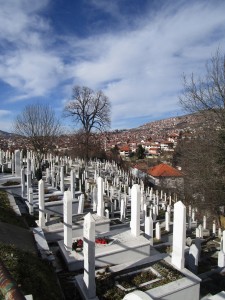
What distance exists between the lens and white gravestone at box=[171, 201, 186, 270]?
5.32 m

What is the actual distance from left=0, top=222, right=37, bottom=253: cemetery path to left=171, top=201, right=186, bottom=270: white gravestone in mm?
3161

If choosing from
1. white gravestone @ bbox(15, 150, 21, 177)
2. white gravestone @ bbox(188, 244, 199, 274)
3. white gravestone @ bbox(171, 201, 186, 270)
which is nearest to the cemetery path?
white gravestone @ bbox(171, 201, 186, 270)

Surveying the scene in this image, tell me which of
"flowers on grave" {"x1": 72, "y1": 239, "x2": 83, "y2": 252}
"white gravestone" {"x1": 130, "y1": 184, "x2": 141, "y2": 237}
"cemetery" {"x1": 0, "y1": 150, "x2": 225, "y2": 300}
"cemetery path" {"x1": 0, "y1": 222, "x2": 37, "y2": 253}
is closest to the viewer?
"cemetery" {"x1": 0, "y1": 150, "x2": 225, "y2": 300}

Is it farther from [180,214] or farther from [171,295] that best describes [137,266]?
[180,214]

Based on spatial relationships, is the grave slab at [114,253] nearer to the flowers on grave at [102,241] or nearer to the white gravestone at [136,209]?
the flowers on grave at [102,241]

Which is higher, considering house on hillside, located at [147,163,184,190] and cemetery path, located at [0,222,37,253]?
cemetery path, located at [0,222,37,253]

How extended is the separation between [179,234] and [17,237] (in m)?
3.73

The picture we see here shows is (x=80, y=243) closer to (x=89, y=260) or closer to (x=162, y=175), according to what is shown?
(x=89, y=260)

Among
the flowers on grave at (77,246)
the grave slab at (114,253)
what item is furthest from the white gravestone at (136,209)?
the flowers on grave at (77,246)

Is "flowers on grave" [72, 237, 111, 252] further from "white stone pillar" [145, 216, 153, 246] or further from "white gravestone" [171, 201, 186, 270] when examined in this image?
"white stone pillar" [145, 216, 153, 246]

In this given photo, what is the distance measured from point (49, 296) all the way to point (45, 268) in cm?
111

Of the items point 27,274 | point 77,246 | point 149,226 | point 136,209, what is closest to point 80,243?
point 77,246

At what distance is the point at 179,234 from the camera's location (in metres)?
5.43

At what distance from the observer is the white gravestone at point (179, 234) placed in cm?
532
